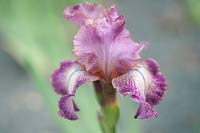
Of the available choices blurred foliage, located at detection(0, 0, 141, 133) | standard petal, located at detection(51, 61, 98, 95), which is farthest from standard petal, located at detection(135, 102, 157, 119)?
blurred foliage, located at detection(0, 0, 141, 133)

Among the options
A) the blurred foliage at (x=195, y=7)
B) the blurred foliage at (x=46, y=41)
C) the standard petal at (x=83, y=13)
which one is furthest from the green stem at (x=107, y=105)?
the blurred foliage at (x=195, y=7)

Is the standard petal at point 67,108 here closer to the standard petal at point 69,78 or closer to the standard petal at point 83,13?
the standard petal at point 69,78

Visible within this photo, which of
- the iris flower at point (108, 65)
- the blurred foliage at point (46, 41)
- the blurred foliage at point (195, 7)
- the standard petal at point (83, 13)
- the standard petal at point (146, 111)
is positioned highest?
the blurred foliage at point (195, 7)

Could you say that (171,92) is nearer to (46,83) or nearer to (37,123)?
(37,123)

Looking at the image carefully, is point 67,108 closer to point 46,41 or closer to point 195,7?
point 46,41

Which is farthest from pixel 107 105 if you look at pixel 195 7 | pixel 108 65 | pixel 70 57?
pixel 195 7

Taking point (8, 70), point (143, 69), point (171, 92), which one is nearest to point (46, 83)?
point (143, 69)
